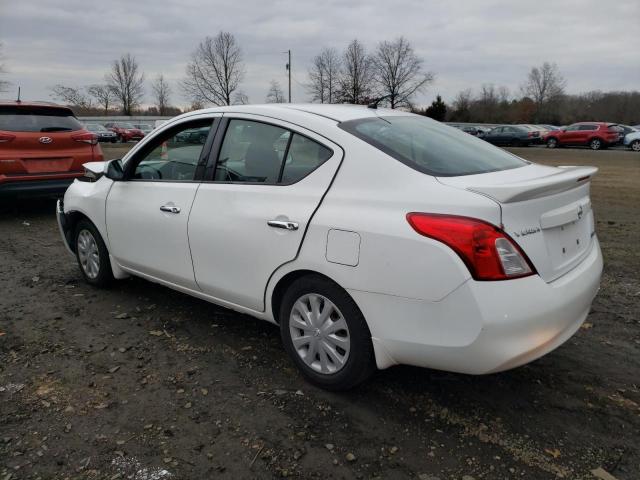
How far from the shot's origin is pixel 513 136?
110 ft

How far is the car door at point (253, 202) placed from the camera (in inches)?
117

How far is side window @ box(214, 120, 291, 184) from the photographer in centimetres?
324

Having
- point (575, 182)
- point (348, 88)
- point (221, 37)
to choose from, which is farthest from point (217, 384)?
point (221, 37)

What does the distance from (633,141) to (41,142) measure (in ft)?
92.9

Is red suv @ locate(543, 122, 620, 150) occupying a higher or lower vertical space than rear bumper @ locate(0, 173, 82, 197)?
higher

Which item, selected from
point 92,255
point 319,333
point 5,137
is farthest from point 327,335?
point 5,137

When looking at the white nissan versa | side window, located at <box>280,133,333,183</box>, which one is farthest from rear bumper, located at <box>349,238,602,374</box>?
side window, located at <box>280,133,333,183</box>

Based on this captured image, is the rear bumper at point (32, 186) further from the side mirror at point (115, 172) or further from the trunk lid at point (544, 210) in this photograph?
the trunk lid at point (544, 210)

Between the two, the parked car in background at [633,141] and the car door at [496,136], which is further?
the car door at [496,136]

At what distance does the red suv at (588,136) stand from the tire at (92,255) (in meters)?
29.3

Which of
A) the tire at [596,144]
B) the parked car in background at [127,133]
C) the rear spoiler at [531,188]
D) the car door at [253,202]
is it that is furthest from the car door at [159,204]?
the parked car in background at [127,133]

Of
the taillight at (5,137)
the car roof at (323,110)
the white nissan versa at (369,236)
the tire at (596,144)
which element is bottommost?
the white nissan versa at (369,236)

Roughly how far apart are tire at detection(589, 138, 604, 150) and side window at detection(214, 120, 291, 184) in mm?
29537

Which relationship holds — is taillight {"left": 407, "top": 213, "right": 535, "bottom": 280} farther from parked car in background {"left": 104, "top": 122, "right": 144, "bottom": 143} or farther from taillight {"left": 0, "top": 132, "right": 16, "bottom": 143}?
parked car in background {"left": 104, "top": 122, "right": 144, "bottom": 143}
